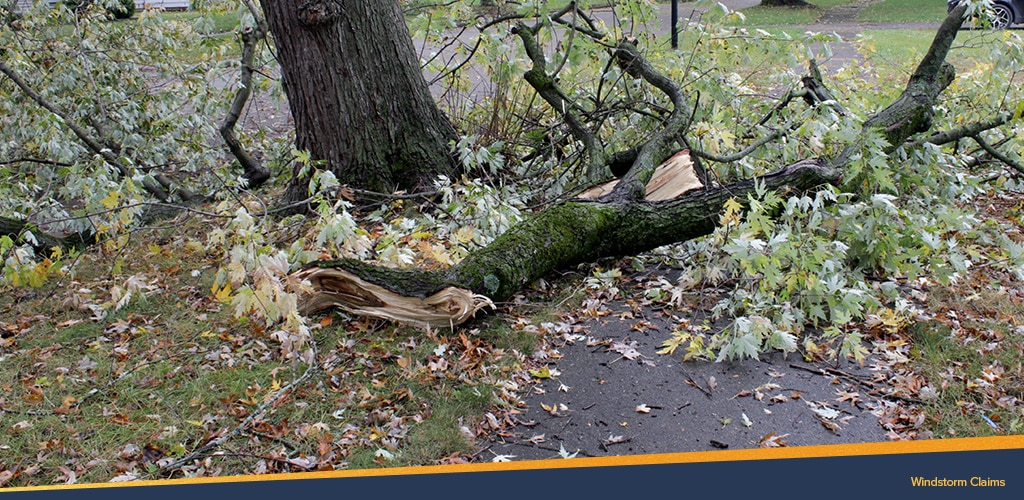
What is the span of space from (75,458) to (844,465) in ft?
10.1

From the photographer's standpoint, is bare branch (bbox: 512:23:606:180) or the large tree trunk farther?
bare branch (bbox: 512:23:606:180)

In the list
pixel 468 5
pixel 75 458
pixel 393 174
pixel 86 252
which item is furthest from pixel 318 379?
pixel 468 5

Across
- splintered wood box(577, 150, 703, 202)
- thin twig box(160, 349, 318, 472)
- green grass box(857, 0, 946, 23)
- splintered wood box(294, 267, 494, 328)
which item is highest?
green grass box(857, 0, 946, 23)

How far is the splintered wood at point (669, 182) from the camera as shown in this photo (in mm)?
4738

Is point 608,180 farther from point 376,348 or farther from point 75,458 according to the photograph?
point 75,458

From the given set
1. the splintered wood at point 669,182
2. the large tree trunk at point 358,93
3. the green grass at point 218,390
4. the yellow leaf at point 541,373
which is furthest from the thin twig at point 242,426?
the splintered wood at point 669,182

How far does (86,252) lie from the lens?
5375 mm

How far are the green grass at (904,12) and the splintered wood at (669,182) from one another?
17.2m

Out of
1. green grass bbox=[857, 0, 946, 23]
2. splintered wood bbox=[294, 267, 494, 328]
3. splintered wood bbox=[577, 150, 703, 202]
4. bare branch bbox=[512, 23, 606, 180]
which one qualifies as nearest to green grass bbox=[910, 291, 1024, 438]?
splintered wood bbox=[577, 150, 703, 202]

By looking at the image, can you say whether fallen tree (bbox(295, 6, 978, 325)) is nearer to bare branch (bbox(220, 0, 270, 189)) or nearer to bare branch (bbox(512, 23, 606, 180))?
bare branch (bbox(512, 23, 606, 180))

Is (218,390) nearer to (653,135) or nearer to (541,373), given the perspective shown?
(541,373)

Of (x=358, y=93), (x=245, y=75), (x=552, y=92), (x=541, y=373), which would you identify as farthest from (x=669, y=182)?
(x=245, y=75)

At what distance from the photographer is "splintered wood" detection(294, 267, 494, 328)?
4047mm

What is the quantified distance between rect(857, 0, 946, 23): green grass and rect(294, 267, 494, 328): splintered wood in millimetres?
19006
